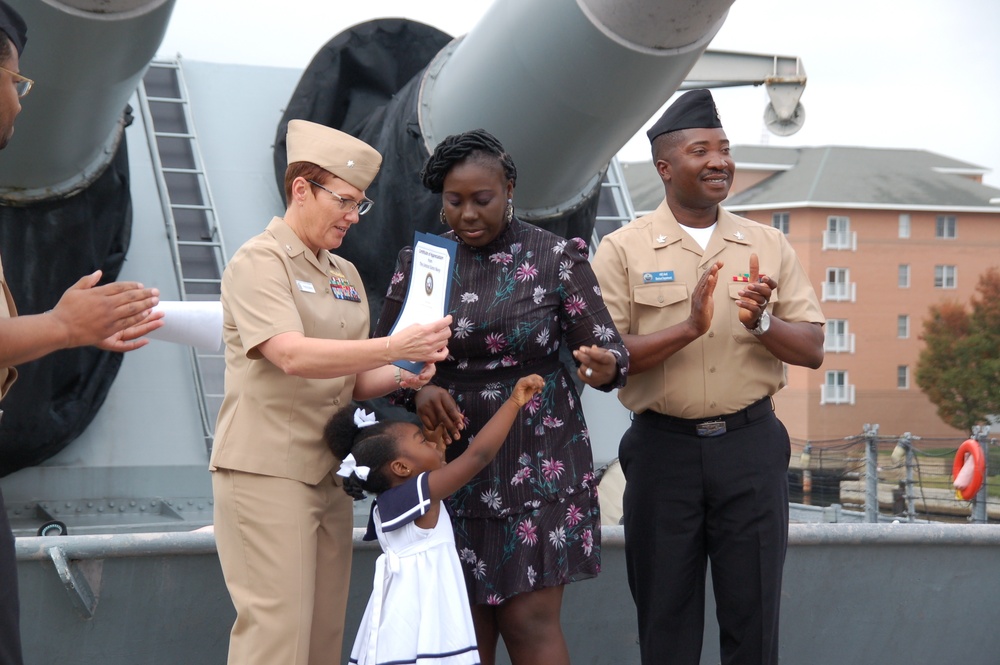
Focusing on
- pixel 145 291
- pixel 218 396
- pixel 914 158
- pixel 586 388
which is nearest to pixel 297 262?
pixel 145 291

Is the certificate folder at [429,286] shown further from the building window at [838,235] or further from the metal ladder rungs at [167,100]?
the building window at [838,235]

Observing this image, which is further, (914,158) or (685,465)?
(914,158)

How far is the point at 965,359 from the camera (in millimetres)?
43344

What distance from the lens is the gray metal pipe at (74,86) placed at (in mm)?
3523

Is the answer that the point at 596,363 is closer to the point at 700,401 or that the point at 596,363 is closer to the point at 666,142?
the point at 700,401

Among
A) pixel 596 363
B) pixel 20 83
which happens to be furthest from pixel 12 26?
pixel 596 363

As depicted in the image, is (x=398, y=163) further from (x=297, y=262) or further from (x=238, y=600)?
(x=238, y=600)

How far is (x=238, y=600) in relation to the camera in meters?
2.97

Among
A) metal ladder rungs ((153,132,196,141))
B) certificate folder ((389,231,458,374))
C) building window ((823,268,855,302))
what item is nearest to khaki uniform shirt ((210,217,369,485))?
certificate folder ((389,231,458,374))

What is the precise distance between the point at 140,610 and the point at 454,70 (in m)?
2.03

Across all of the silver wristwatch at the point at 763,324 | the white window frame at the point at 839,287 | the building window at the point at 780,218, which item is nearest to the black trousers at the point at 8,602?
the silver wristwatch at the point at 763,324

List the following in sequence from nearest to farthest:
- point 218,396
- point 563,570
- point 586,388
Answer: point 563,570 < point 218,396 < point 586,388

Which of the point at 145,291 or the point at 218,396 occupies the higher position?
the point at 145,291

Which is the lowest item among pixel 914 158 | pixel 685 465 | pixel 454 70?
pixel 685 465
